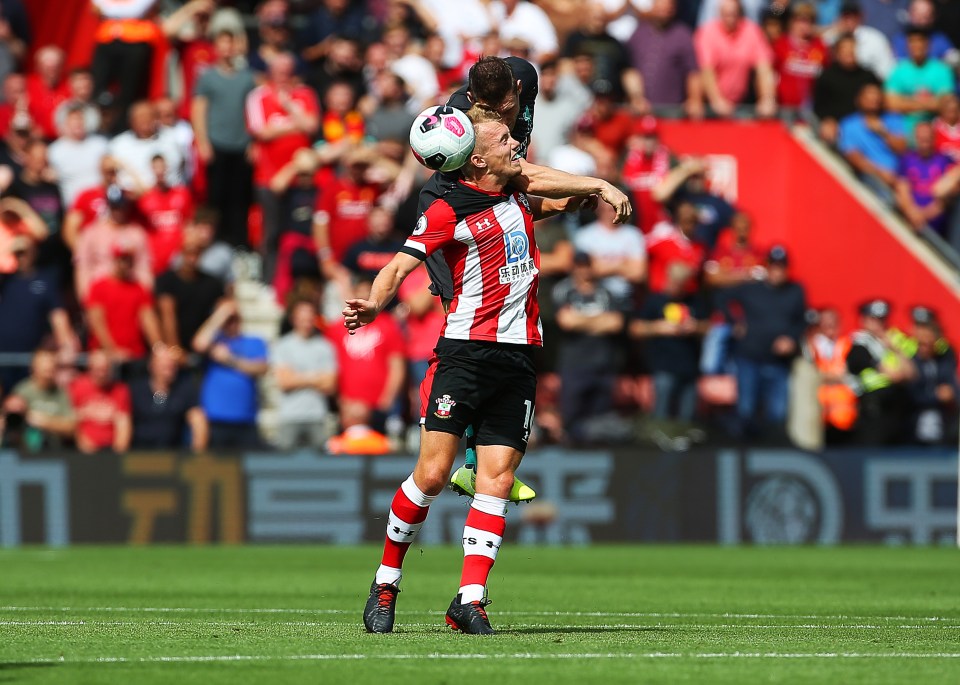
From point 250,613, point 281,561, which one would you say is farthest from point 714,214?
point 250,613

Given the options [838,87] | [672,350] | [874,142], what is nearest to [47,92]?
[672,350]

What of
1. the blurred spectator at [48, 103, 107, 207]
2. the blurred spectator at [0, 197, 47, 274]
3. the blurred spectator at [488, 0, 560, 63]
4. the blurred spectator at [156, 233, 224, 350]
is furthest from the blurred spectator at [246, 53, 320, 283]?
the blurred spectator at [488, 0, 560, 63]

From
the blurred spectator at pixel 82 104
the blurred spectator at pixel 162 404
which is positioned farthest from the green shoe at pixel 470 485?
the blurred spectator at pixel 82 104

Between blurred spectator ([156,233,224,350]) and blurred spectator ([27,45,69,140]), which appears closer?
blurred spectator ([156,233,224,350])

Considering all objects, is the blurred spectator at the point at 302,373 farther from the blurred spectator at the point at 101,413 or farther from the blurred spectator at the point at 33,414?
the blurred spectator at the point at 33,414

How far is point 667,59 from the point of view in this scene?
22.3 metres

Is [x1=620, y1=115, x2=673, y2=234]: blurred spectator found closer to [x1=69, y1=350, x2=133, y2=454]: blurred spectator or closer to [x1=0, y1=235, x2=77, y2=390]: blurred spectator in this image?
[x1=69, y1=350, x2=133, y2=454]: blurred spectator

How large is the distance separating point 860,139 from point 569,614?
46.0 feet

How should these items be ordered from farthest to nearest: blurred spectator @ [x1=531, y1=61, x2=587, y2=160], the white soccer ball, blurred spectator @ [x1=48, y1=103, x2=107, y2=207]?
blurred spectator @ [x1=531, y1=61, x2=587, y2=160]
blurred spectator @ [x1=48, y1=103, x2=107, y2=207]
the white soccer ball

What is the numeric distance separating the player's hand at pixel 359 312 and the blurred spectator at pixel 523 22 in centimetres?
1331

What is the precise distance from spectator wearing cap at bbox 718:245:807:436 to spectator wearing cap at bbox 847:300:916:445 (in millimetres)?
730

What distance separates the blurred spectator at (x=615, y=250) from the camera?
19812 mm

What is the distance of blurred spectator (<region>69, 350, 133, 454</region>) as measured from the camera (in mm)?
18562

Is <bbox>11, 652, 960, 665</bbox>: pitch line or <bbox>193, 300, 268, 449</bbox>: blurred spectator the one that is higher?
<bbox>193, 300, 268, 449</bbox>: blurred spectator
